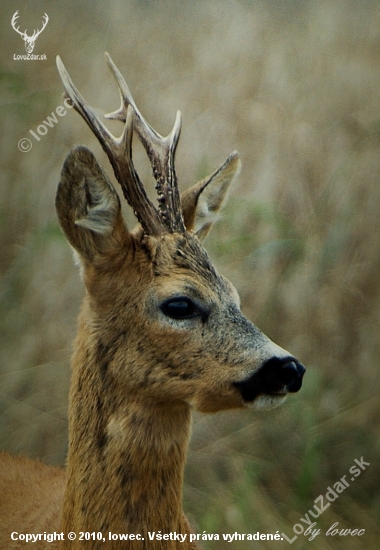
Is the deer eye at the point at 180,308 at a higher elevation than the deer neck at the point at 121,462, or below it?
higher

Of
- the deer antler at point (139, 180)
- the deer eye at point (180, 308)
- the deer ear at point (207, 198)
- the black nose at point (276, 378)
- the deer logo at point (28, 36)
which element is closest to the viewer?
→ the black nose at point (276, 378)

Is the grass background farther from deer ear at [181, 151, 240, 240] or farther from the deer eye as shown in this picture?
the deer eye

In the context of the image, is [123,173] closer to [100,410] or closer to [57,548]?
[100,410]

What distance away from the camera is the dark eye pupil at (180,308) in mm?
2328

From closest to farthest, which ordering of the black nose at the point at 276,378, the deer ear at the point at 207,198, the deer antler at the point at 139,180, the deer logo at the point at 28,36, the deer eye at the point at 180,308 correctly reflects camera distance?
the black nose at the point at 276,378
the deer eye at the point at 180,308
the deer antler at the point at 139,180
the deer ear at the point at 207,198
the deer logo at the point at 28,36

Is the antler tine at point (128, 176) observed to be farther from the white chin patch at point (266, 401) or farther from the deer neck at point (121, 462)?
the white chin patch at point (266, 401)

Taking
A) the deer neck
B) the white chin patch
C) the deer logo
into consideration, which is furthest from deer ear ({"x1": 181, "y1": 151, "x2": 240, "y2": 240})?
the deer logo

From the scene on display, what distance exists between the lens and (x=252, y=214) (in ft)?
11.9

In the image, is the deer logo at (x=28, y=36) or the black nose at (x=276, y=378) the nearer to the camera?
the black nose at (x=276, y=378)

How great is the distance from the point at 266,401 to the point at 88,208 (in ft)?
2.87

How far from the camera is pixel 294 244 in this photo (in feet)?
12.0

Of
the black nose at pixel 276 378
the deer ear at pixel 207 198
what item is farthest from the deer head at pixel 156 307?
the deer ear at pixel 207 198

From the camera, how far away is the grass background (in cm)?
346

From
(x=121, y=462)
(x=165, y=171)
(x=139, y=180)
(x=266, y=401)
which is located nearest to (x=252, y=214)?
(x=165, y=171)
